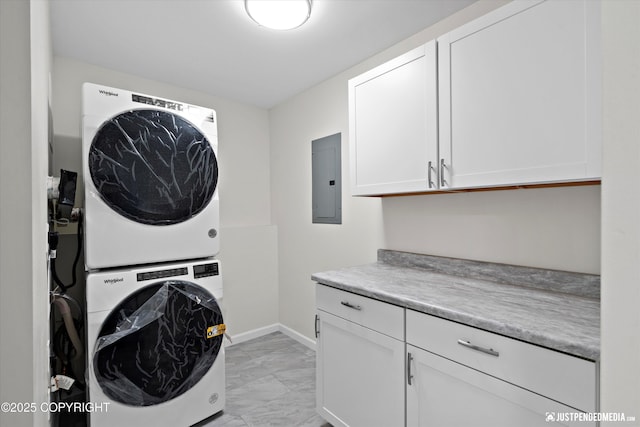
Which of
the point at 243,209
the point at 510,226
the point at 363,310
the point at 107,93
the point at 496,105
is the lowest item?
the point at 363,310

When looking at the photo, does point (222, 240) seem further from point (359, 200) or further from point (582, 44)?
point (582, 44)

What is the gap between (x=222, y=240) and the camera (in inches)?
115

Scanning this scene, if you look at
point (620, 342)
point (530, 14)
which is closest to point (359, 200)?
point (530, 14)

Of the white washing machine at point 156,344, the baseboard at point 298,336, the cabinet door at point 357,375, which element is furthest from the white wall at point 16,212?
the baseboard at point 298,336

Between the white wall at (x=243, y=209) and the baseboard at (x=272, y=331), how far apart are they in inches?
1.8

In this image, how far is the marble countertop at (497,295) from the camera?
95cm

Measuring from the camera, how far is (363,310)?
1500 mm

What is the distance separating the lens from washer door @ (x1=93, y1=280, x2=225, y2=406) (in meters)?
1.51

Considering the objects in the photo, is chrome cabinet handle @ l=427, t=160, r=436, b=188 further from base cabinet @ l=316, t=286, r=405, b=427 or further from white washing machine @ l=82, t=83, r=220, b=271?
white washing machine @ l=82, t=83, r=220, b=271

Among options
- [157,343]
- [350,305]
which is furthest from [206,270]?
[350,305]

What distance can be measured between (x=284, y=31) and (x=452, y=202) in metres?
1.48

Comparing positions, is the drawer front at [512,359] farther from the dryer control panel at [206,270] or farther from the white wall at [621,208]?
the dryer control panel at [206,270]

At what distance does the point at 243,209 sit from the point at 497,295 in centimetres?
243

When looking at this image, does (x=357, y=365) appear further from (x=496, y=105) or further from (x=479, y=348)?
(x=496, y=105)
